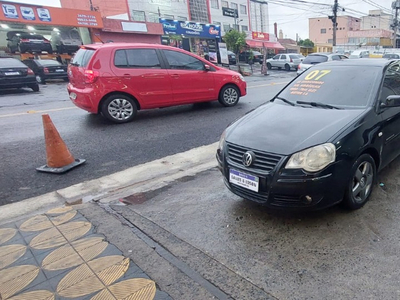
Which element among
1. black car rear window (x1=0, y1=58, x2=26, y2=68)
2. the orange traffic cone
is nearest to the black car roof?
the orange traffic cone

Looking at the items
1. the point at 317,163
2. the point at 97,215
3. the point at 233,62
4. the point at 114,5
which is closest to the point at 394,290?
the point at 317,163

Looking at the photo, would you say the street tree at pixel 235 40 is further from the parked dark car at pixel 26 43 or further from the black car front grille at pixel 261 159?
the black car front grille at pixel 261 159

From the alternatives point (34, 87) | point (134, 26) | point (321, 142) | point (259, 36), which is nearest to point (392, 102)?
point (321, 142)

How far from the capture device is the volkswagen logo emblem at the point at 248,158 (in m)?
2.67

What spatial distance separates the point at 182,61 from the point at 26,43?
57.9 ft

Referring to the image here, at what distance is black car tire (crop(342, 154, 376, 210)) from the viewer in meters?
2.75

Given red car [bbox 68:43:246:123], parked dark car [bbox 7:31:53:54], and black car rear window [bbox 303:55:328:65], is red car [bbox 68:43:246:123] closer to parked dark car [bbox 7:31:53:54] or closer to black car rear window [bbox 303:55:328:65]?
black car rear window [bbox 303:55:328:65]

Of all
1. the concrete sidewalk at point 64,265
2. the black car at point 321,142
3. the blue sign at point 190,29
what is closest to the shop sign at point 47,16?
the blue sign at point 190,29

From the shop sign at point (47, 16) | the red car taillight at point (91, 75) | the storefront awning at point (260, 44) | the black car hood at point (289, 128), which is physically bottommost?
the black car hood at point (289, 128)

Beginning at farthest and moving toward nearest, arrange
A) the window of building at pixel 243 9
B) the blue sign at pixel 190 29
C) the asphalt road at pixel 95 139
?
the window of building at pixel 243 9, the blue sign at pixel 190 29, the asphalt road at pixel 95 139

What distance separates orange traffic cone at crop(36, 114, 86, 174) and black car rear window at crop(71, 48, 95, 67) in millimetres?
2656

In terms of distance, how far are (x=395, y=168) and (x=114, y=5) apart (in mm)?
36666

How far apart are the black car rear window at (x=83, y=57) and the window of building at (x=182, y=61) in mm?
1740

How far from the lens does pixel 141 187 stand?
3.75 metres
